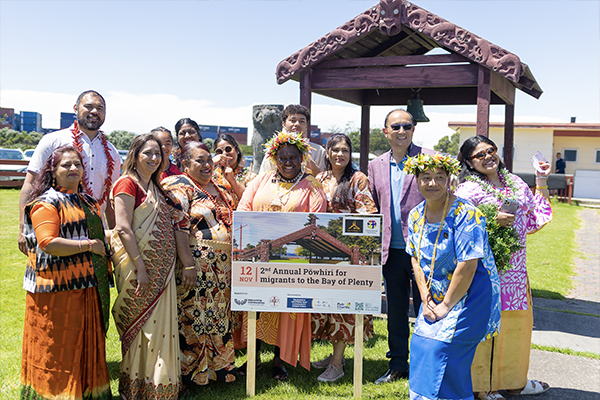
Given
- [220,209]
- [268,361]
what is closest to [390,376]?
[268,361]

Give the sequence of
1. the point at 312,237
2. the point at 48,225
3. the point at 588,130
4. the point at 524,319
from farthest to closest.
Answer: the point at 588,130 → the point at 524,319 → the point at 312,237 → the point at 48,225

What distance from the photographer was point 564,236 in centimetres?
1325

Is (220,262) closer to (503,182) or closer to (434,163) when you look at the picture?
(434,163)

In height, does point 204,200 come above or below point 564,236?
above

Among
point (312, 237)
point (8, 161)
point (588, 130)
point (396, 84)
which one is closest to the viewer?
point (312, 237)

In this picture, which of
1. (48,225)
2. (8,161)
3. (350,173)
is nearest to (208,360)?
(48,225)

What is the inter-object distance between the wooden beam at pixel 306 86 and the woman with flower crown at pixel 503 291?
2626mm

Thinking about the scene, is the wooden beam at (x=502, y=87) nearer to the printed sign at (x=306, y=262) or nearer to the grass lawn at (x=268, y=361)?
the printed sign at (x=306, y=262)

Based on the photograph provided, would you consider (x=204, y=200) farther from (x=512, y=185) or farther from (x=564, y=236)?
(x=564, y=236)

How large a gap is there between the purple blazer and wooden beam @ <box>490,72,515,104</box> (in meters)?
2.00

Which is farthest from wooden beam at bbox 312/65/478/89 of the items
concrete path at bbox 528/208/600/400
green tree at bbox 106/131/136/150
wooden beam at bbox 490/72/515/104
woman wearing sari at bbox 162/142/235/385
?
green tree at bbox 106/131/136/150

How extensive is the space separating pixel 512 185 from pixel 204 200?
100 inches

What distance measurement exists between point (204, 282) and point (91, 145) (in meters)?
1.61

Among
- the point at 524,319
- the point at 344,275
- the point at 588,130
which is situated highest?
the point at 588,130
